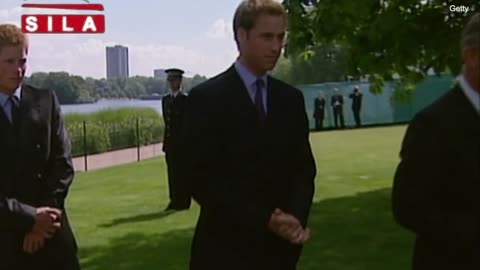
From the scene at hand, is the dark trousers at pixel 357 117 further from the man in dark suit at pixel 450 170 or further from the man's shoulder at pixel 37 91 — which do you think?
the man in dark suit at pixel 450 170

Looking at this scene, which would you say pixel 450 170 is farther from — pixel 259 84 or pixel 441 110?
pixel 259 84

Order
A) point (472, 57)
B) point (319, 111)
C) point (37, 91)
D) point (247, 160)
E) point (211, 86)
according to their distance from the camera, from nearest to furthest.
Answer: point (472, 57) → point (247, 160) → point (211, 86) → point (37, 91) → point (319, 111)

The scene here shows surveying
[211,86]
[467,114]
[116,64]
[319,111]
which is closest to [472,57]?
[467,114]

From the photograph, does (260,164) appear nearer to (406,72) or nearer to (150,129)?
(406,72)

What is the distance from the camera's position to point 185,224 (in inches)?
448

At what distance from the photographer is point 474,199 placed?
2832mm

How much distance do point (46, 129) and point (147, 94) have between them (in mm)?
21372

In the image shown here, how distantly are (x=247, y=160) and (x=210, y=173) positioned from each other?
0.17m

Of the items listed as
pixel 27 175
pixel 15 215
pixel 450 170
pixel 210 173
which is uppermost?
pixel 450 170

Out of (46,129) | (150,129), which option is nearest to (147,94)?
(150,129)

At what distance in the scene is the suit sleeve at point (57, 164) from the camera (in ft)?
13.4

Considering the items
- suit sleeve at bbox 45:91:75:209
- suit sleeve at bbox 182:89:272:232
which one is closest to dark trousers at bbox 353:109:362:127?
suit sleeve at bbox 45:91:75:209

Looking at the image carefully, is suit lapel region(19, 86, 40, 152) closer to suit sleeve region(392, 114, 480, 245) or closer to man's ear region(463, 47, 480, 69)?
suit sleeve region(392, 114, 480, 245)

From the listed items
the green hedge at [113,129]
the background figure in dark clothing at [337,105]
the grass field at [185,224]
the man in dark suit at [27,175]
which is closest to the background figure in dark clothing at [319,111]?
the background figure in dark clothing at [337,105]
